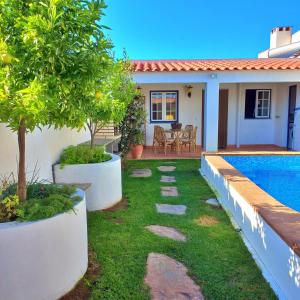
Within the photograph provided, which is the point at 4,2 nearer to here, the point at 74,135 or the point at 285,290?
the point at 285,290

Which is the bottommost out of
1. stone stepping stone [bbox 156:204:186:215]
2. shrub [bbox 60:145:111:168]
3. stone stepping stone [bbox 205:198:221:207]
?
stone stepping stone [bbox 156:204:186:215]

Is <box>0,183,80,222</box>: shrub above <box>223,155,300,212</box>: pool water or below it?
above

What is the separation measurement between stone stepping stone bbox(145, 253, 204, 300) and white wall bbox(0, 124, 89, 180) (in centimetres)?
227

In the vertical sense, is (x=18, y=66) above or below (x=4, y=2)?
below

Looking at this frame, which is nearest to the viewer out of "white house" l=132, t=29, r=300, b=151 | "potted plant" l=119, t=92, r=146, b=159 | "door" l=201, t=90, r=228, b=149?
"potted plant" l=119, t=92, r=146, b=159

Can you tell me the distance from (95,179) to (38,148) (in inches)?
43.2

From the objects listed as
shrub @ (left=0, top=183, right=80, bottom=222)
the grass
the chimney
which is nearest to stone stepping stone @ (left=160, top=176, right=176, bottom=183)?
the grass

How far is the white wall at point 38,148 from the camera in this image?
12.2 ft

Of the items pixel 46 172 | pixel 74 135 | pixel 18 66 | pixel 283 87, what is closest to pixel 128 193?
pixel 46 172

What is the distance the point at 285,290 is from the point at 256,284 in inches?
12.9

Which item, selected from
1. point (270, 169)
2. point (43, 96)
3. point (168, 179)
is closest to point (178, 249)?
point (43, 96)

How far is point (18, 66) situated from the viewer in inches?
85.4

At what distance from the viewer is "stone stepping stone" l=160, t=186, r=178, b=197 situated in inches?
235

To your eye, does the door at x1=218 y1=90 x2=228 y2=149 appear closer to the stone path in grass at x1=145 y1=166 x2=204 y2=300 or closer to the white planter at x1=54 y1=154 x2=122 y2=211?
the white planter at x1=54 y1=154 x2=122 y2=211
